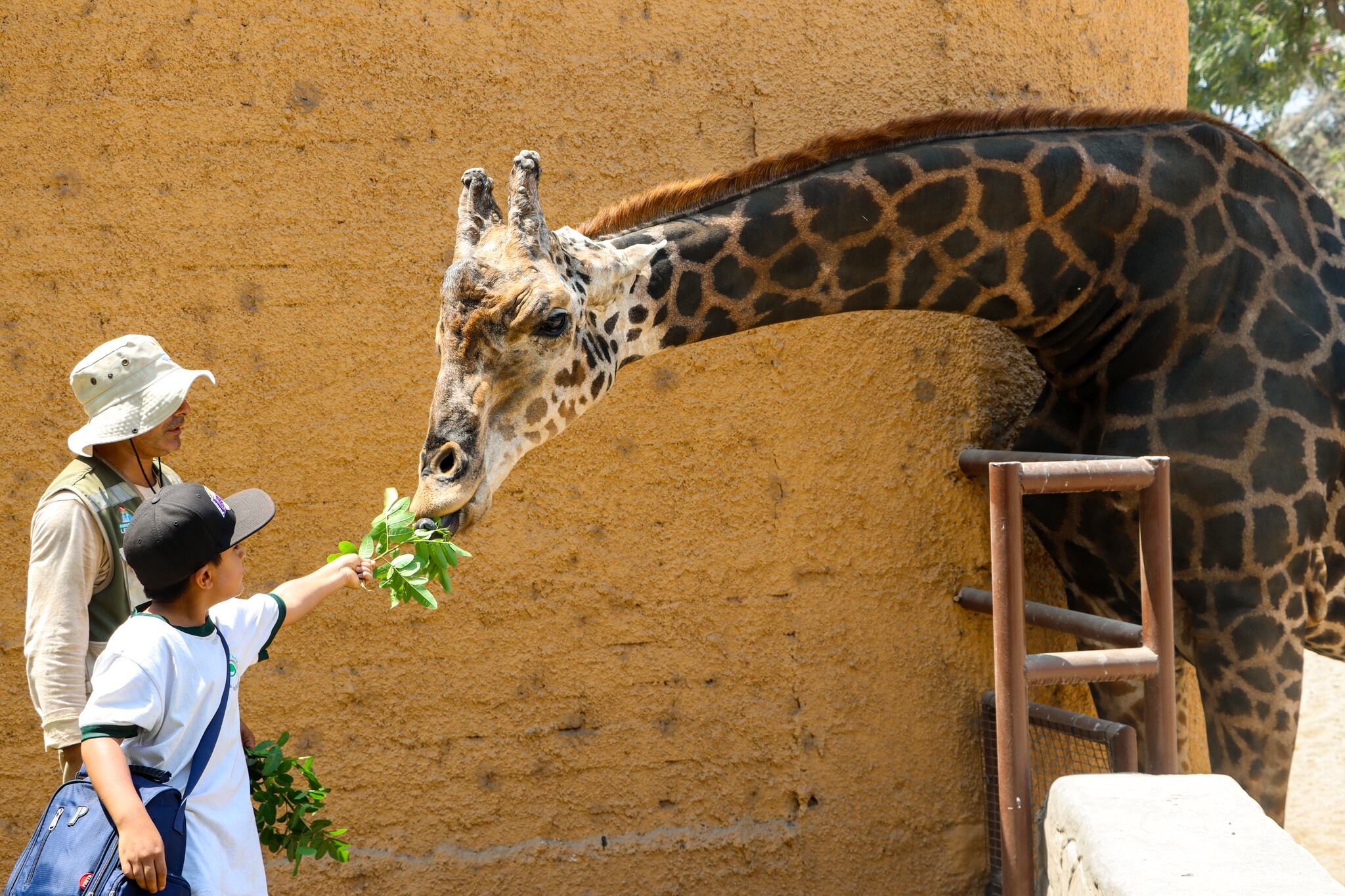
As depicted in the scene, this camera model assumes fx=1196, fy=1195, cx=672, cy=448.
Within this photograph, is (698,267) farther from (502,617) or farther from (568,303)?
(502,617)

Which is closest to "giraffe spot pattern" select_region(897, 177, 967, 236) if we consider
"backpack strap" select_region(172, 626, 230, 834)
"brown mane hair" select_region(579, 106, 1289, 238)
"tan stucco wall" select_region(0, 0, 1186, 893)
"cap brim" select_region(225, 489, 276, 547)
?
"brown mane hair" select_region(579, 106, 1289, 238)

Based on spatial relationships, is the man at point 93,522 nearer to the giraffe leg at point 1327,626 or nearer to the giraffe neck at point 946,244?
the giraffe neck at point 946,244

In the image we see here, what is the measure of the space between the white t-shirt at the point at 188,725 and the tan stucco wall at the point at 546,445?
1389 mm

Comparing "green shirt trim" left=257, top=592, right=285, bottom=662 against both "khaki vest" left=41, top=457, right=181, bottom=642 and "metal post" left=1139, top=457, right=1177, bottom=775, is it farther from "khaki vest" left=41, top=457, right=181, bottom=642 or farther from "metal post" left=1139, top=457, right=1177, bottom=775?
"metal post" left=1139, top=457, right=1177, bottom=775

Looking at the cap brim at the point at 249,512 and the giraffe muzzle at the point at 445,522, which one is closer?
the cap brim at the point at 249,512

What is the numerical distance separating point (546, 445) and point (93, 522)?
5.10 ft

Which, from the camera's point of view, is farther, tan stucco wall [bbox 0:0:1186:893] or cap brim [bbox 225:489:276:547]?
tan stucco wall [bbox 0:0:1186:893]

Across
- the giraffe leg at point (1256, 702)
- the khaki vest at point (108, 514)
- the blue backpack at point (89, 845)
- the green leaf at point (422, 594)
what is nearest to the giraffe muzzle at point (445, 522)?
the green leaf at point (422, 594)

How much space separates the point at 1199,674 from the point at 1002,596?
3.47ft

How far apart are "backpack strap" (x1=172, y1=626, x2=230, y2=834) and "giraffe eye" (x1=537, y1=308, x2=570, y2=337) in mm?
1008

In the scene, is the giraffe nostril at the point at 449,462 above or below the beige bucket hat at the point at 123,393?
below

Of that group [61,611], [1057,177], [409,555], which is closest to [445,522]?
[409,555]

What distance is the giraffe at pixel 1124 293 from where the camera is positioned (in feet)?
10.5

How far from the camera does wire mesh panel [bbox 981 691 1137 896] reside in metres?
3.18
